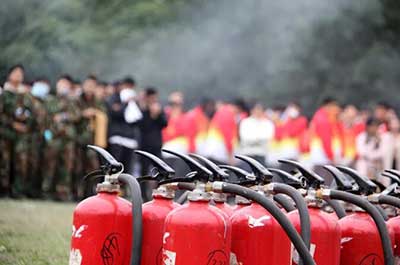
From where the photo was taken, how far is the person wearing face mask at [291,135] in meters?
16.0

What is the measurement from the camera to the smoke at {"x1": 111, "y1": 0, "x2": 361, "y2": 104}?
21.6 metres

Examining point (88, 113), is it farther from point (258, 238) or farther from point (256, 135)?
point (258, 238)

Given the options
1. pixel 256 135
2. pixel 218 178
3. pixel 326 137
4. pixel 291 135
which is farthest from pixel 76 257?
pixel 291 135

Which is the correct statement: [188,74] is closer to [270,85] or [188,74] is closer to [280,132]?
[270,85]

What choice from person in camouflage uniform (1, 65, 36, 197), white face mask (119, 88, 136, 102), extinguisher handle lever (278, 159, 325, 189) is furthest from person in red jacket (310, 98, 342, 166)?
extinguisher handle lever (278, 159, 325, 189)

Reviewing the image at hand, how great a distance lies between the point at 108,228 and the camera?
13.1 feet

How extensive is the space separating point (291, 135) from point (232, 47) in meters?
7.53

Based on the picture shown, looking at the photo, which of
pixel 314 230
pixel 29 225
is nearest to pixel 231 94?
pixel 29 225

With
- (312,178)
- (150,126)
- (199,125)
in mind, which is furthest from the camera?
(199,125)

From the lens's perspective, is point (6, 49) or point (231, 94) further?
point (231, 94)

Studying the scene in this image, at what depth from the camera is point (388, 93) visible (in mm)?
24016

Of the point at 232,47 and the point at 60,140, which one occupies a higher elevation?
the point at 232,47

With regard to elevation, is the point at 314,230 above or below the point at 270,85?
below

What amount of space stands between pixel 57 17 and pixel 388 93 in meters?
14.9
